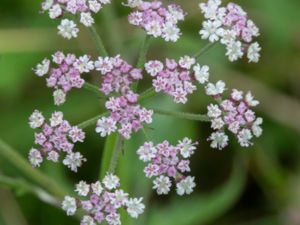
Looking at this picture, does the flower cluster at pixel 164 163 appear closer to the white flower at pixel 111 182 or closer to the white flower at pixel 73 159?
the white flower at pixel 111 182

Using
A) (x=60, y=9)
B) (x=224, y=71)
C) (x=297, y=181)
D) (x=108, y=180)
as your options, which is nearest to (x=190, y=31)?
(x=224, y=71)

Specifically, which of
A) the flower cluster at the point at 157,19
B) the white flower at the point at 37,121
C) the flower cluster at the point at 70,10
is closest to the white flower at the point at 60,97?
the white flower at the point at 37,121

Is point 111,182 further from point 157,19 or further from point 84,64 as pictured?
point 157,19

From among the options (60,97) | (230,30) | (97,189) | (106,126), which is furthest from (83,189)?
(230,30)

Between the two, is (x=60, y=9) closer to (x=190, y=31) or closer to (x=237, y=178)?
(x=237, y=178)

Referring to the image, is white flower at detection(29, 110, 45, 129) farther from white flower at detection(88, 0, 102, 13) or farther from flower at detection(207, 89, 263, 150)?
flower at detection(207, 89, 263, 150)
